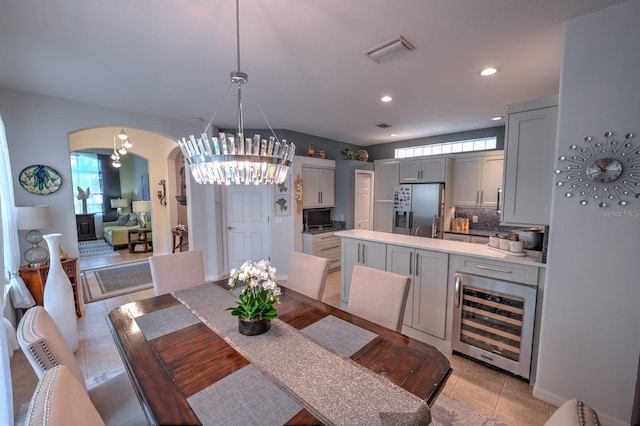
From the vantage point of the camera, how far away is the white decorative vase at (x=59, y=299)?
2480 mm

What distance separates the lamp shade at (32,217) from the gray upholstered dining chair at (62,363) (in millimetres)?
2081

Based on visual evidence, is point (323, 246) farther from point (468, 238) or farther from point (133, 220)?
point (133, 220)

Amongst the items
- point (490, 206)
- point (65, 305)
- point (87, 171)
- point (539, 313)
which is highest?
point (87, 171)

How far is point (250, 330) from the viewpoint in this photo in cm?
145

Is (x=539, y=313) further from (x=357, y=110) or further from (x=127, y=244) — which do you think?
(x=127, y=244)

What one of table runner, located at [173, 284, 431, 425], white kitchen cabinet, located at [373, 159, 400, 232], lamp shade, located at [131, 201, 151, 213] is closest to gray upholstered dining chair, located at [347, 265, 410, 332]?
table runner, located at [173, 284, 431, 425]

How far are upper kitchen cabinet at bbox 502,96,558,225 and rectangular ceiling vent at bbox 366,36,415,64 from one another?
1.05 meters

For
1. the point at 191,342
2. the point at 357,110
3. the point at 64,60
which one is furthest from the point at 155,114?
the point at 191,342

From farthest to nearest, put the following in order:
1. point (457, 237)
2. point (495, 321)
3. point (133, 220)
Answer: point (133, 220)
point (457, 237)
point (495, 321)

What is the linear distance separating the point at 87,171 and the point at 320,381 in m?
10.6

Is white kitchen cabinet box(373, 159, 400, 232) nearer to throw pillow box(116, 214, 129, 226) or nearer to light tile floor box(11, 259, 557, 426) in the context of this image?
light tile floor box(11, 259, 557, 426)

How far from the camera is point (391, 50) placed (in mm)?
2062

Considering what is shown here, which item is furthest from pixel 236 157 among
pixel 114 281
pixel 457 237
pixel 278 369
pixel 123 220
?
pixel 123 220

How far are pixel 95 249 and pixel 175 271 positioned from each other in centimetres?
664
